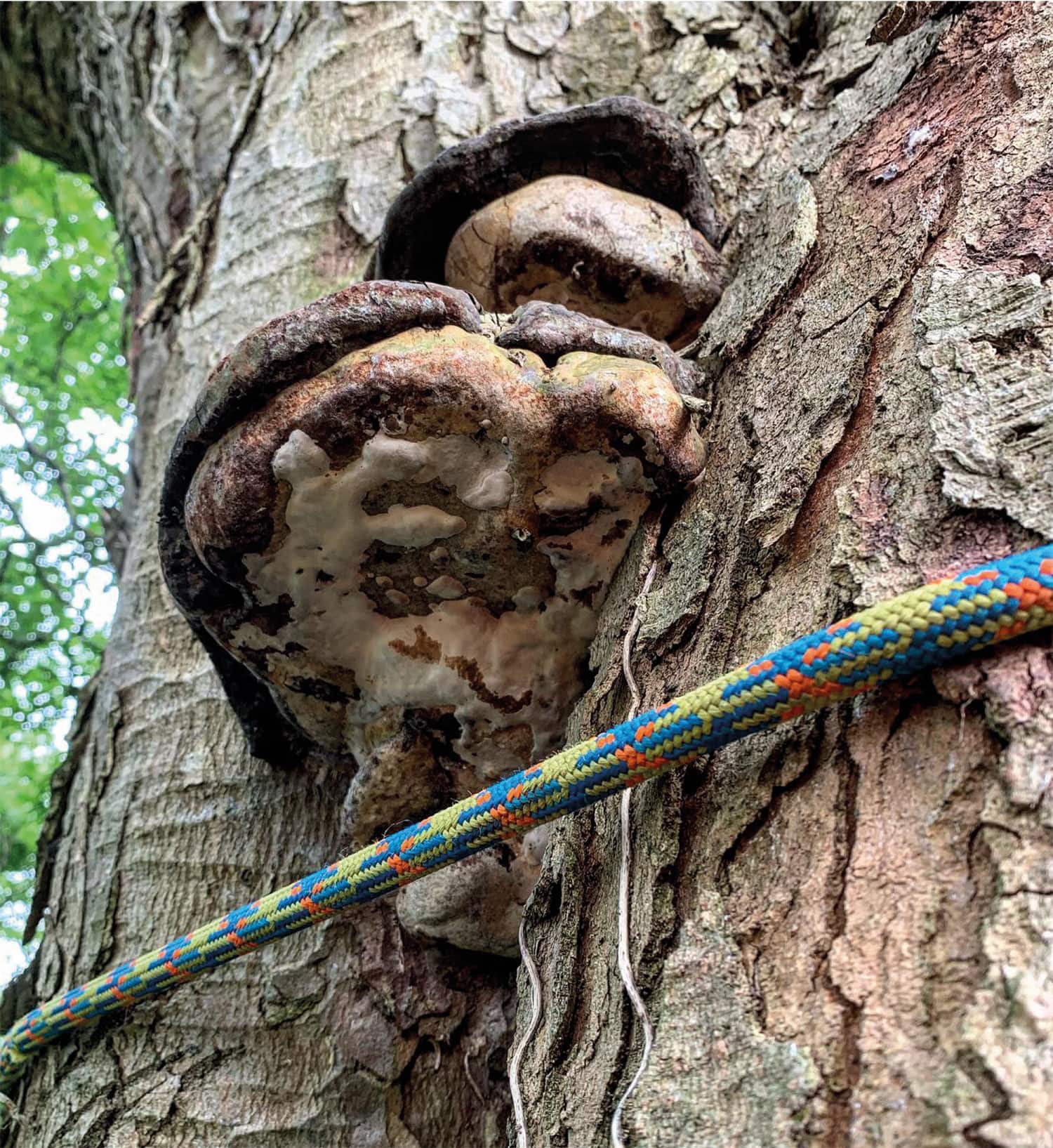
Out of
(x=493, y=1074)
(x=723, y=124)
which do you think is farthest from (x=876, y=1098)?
(x=723, y=124)

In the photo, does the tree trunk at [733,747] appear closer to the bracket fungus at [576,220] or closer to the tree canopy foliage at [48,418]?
the bracket fungus at [576,220]

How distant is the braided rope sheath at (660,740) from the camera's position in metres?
0.73

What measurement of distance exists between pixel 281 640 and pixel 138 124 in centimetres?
196

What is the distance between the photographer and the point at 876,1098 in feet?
2.03

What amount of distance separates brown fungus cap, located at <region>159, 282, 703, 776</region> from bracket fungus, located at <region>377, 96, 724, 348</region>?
0.73 feet

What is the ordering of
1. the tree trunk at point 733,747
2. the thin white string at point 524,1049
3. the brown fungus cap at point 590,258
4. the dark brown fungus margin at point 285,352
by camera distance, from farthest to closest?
1. the brown fungus cap at point 590,258
2. the dark brown fungus margin at point 285,352
3. the thin white string at point 524,1049
4. the tree trunk at point 733,747

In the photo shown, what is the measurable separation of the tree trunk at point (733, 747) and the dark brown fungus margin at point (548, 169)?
0.46ft

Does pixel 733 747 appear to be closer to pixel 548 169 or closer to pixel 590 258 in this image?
pixel 590 258

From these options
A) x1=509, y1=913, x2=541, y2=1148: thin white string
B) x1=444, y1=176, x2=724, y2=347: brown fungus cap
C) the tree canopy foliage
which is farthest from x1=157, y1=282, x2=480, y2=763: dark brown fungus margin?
the tree canopy foliage

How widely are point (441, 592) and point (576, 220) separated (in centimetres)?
55

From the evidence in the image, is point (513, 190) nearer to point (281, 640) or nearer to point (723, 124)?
point (723, 124)

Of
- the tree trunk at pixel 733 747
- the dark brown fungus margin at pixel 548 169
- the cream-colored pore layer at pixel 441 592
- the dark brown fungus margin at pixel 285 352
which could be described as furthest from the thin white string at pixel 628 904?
the dark brown fungus margin at pixel 548 169

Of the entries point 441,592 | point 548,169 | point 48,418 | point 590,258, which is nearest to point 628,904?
point 441,592

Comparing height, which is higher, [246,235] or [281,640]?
[246,235]
